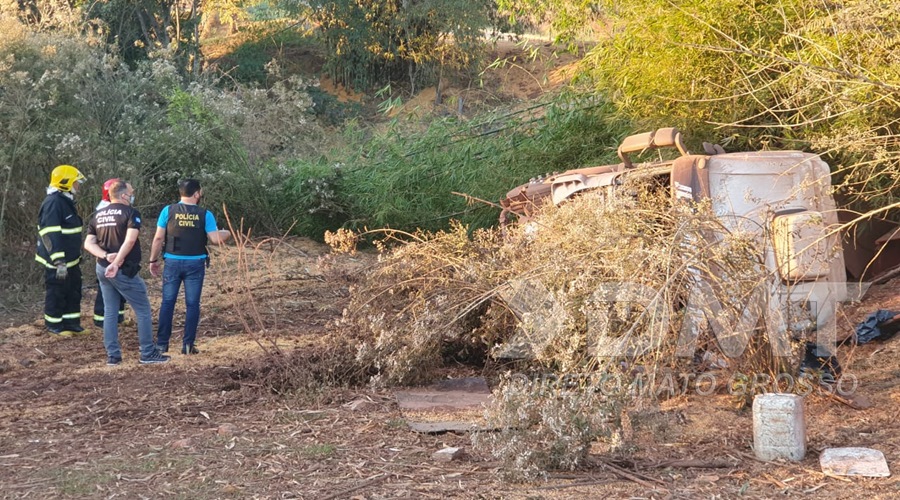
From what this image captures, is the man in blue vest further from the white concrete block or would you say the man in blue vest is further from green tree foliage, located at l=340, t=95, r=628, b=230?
the white concrete block

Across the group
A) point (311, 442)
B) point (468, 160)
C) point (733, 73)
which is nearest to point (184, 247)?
point (311, 442)

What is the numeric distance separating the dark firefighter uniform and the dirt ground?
4.15 feet

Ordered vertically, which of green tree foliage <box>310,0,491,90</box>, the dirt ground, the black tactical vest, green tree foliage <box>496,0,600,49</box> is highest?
green tree foliage <box>310,0,491,90</box>

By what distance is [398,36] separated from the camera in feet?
80.7

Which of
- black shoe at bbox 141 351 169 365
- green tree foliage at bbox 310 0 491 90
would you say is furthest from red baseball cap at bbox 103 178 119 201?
green tree foliage at bbox 310 0 491 90

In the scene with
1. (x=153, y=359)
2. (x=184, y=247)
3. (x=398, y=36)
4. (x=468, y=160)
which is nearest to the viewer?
(x=153, y=359)

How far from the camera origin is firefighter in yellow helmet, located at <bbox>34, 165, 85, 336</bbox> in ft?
30.7

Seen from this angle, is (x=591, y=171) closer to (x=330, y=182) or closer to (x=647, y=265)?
(x=647, y=265)

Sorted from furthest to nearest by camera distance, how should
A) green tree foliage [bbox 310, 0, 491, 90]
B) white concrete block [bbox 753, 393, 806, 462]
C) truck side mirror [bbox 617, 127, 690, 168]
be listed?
1. green tree foliage [bbox 310, 0, 491, 90]
2. truck side mirror [bbox 617, 127, 690, 168]
3. white concrete block [bbox 753, 393, 806, 462]

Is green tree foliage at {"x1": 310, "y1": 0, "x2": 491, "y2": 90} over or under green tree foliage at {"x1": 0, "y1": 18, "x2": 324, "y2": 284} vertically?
over

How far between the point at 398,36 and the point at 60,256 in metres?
16.4

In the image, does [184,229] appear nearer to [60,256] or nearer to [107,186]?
[107,186]

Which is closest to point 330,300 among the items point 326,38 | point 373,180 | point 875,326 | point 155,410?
point 373,180

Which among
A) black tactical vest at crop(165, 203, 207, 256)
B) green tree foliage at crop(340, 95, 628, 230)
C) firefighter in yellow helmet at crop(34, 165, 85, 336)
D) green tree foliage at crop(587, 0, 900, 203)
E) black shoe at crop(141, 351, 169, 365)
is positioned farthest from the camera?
green tree foliage at crop(340, 95, 628, 230)
